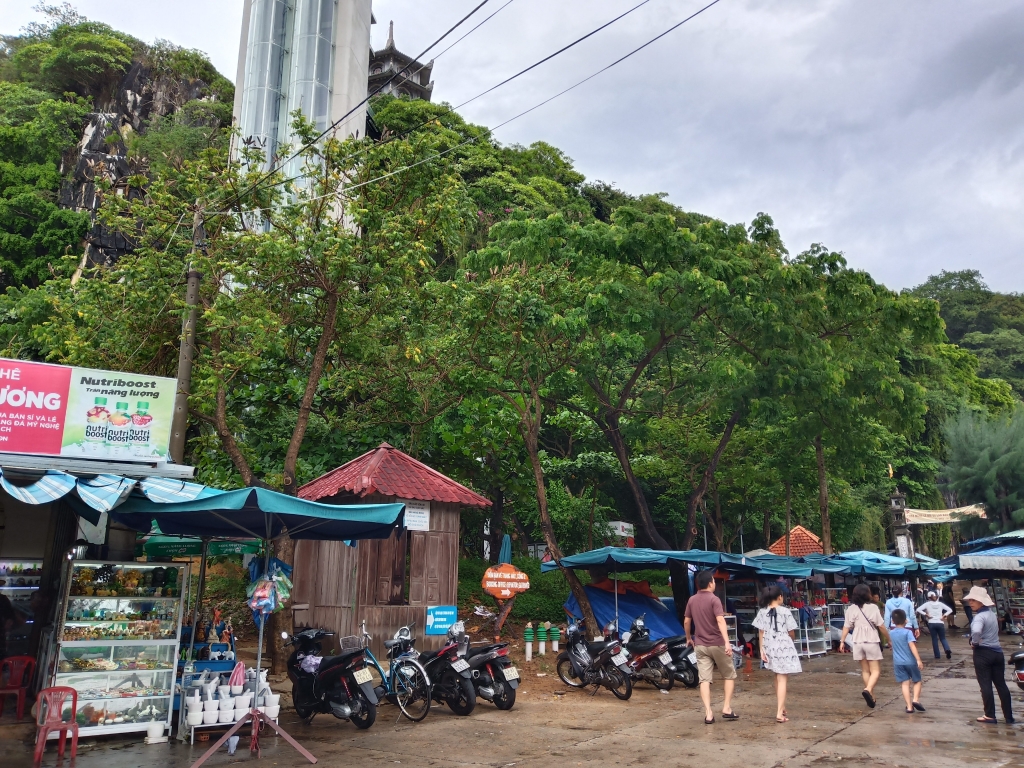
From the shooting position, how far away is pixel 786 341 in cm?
1541

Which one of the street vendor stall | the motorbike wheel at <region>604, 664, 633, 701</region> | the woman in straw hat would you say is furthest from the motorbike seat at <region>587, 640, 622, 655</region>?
the woman in straw hat

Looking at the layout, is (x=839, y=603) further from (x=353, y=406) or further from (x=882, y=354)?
(x=353, y=406)

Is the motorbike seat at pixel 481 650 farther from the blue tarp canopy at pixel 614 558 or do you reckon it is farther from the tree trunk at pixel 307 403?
the blue tarp canopy at pixel 614 558

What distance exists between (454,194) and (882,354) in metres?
10.3

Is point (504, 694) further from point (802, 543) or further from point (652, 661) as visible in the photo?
point (802, 543)

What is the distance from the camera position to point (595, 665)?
1123 cm

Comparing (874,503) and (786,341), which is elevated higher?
(786,341)

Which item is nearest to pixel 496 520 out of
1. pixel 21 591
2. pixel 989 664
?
pixel 21 591

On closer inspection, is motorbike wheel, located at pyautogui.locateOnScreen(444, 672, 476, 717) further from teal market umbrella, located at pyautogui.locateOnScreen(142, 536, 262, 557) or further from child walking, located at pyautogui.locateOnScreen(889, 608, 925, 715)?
child walking, located at pyautogui.locateOnScreen(889, 608, 925, 715)

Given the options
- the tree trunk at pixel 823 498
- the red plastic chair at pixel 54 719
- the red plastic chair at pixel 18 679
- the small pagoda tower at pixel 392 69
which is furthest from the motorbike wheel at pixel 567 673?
the small pagoda tower at pixel 392 69

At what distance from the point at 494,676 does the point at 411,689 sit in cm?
127

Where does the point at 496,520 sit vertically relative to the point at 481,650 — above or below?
above

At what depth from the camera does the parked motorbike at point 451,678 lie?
30.4 ft

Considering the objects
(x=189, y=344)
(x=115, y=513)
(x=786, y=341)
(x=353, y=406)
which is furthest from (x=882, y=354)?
(x=115, y=513)
